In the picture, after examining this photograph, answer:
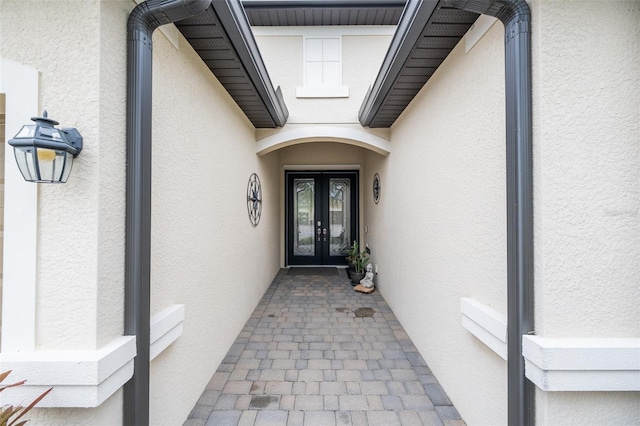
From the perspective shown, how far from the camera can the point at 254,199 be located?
454 centimetres

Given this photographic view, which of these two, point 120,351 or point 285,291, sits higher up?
point 120,351

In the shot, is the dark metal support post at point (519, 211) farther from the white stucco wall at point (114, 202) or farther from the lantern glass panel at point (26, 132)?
the lantern glass panel at point (26, 132)

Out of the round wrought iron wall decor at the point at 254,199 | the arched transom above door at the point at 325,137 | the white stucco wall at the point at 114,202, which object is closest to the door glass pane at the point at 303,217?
the round wrought iron wall decor at the point at 254,199

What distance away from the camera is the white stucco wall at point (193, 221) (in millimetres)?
1864

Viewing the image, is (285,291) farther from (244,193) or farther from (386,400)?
(386,400)

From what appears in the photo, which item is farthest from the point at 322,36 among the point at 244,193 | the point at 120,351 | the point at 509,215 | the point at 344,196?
the point at 120,351

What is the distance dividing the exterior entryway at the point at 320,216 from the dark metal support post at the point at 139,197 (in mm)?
6133

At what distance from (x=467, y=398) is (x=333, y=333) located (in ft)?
6.05

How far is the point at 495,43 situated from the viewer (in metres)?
1.77

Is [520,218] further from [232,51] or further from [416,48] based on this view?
[232,51]

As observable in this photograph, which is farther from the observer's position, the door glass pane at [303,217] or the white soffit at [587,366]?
the door glass pane at [303,217]

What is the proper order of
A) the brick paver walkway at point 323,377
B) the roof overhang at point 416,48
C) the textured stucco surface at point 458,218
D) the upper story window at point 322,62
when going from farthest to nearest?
the upper story window at point 322,62
the brick paver walkway at point 323,377
the roof overhang at point 416,48
the textured stucco surface at point 458,218

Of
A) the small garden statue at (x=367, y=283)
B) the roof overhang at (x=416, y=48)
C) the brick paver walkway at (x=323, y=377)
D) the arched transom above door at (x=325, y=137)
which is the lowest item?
the brick paver walkway at (x=323, y=377)

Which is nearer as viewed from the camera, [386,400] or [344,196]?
[386,400]
